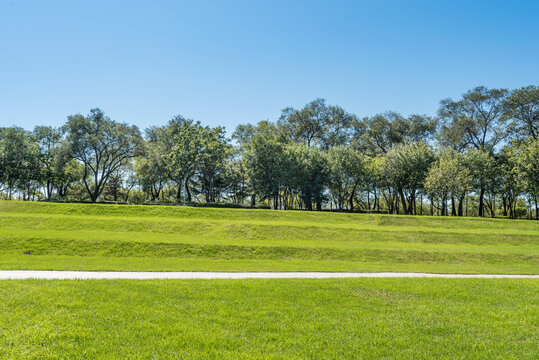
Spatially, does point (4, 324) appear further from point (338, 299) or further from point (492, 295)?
point (492, 295)

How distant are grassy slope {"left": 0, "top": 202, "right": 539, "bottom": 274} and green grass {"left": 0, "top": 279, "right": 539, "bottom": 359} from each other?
17.8 ft

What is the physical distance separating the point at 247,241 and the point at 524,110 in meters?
51.5

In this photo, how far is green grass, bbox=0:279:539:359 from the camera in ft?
20.1

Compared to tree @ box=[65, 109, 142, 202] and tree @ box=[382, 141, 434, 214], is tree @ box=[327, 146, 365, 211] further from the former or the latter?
tree @ box=[65, 109, 142, 202]

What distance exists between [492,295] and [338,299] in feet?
17.9

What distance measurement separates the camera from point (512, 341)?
23.2ft

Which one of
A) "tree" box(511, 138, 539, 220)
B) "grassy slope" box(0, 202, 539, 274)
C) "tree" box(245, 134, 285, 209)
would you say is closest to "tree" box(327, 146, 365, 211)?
"tree" box(245, 134, 285, 209)

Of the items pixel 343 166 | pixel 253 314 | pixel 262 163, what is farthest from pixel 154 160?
pixel 253 314

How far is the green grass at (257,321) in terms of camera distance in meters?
6.14

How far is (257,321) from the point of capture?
7.51 metres

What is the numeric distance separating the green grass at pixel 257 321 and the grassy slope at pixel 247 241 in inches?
214

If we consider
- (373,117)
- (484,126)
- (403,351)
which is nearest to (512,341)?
(403,351)

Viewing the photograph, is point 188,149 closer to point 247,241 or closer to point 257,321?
point 247,241

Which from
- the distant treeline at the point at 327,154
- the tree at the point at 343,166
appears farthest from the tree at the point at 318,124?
the tree at the point at 343,166
